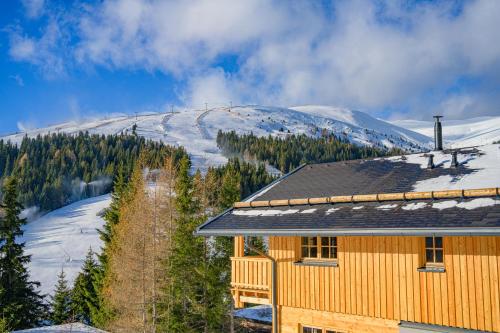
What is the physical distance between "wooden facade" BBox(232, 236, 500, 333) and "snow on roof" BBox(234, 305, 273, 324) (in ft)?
50.0

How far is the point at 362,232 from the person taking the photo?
1164 centimetres

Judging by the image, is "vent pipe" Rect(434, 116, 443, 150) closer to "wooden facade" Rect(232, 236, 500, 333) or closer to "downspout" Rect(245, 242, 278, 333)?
"wooden facade" Rect(232, 236, 500, 333)

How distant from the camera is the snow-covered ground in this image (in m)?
50.5

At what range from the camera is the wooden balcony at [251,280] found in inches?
579

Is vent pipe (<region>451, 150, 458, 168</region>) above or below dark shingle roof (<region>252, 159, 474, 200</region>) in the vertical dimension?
above

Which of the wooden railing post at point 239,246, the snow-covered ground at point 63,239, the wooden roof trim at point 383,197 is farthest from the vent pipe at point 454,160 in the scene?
the snow-covered ground at point 63,239

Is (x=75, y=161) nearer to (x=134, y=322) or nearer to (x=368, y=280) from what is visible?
(x=134, y=322)

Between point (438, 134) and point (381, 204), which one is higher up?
point (438, 134)

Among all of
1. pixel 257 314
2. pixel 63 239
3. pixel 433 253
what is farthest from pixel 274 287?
pixel 63 239

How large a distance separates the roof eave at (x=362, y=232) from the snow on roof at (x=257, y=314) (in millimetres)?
16629

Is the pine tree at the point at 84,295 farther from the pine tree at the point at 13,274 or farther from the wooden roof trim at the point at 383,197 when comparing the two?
the wooden roof trim at the point at 383,197

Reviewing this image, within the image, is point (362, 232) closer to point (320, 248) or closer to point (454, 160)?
point (320, 248)

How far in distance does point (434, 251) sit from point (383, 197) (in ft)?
6.50

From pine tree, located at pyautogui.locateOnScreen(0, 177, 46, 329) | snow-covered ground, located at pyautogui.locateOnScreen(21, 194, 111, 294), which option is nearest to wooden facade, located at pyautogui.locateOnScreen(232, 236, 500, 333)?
pine tree, located at pyautogui.locateOnScreen(0, 177, 46, 329)
